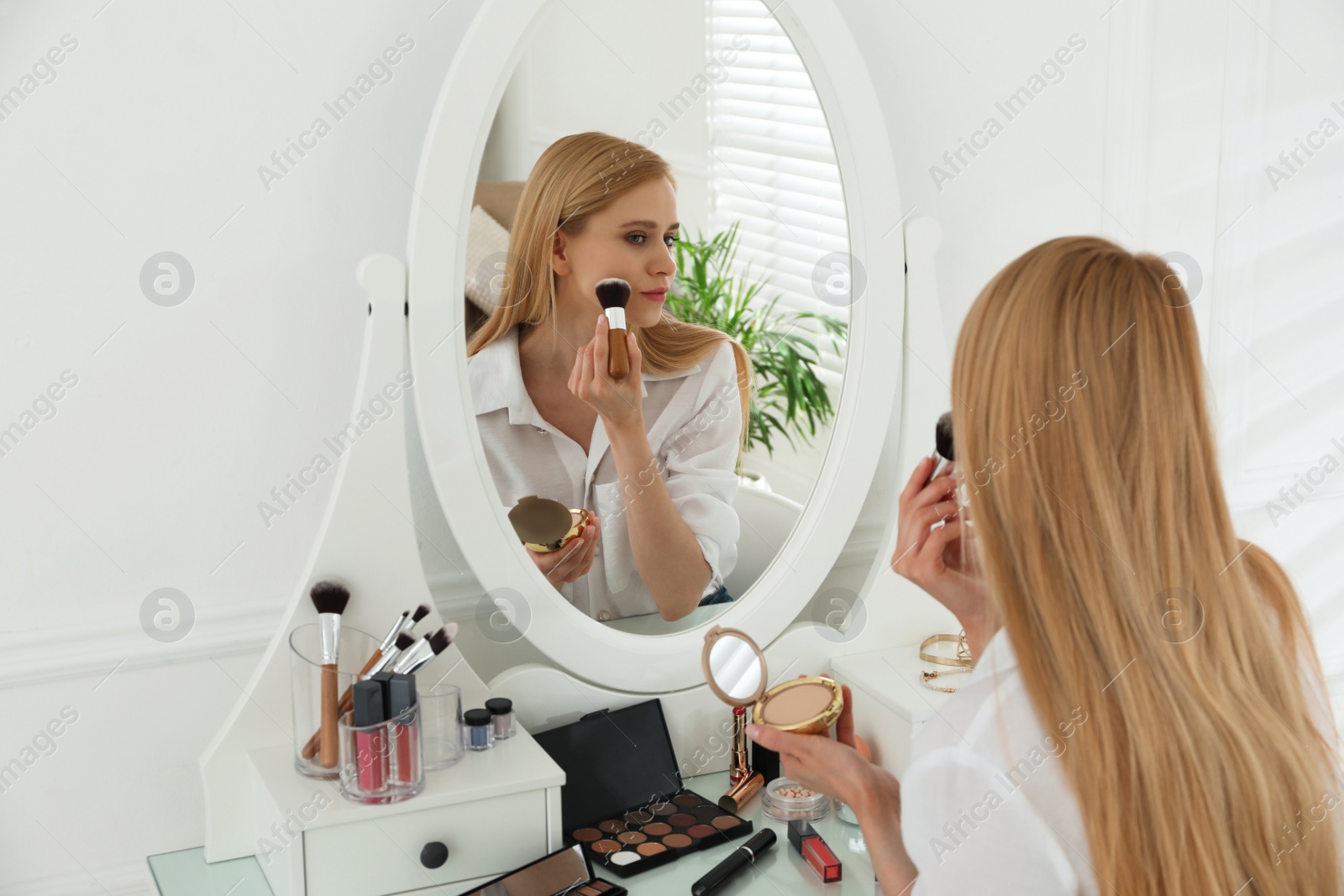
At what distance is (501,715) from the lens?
105 cm

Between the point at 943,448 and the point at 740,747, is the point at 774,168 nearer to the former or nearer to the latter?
the point at 943,448

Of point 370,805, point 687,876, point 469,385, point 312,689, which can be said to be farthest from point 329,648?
point 687,876

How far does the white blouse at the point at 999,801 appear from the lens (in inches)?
28.4

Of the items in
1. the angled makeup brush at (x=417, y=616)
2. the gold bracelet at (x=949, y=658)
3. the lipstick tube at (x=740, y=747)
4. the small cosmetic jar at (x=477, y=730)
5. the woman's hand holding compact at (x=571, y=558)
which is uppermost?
the woman's hand holding compact at (x=571, y=558)

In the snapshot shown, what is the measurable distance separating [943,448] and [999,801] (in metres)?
0.40

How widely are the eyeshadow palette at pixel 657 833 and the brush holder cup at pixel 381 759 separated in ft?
0.63

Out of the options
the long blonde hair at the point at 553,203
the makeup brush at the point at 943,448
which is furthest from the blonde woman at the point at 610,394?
the makeup brush at the point at 943,448

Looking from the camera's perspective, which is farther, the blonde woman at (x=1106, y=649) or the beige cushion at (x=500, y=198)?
the beige cushion at (x=500, y=198)

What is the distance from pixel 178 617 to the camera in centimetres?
108

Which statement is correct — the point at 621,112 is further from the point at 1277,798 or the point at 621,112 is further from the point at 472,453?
the point at 1277,798

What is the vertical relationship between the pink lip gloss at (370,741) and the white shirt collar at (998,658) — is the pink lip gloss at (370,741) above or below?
below

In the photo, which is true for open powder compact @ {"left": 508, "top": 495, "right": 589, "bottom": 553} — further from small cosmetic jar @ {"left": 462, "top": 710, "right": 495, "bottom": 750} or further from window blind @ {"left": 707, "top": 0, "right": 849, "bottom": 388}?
window blind @ {"left": 707, "top": 0, "right": 849, "bottom": 388}

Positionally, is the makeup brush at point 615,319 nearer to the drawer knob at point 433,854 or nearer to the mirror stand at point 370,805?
the mirror stand at point 370,805

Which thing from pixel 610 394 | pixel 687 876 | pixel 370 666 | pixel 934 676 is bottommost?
pixel 687 876
